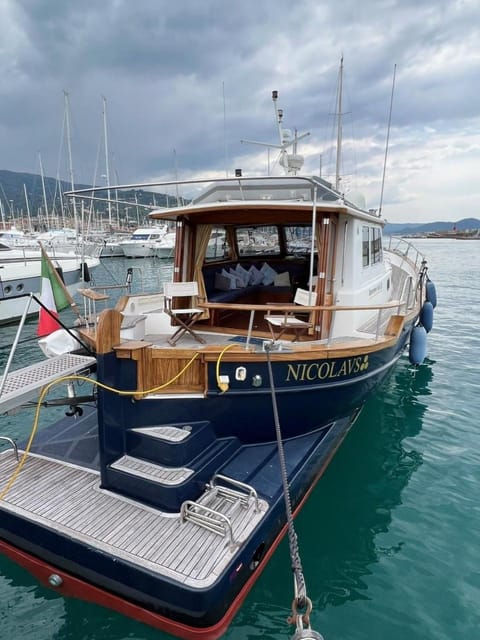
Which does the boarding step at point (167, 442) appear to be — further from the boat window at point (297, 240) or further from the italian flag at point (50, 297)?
the boat window at point (297, 240)

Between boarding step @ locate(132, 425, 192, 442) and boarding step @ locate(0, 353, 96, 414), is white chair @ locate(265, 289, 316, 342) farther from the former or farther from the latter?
boarding step @ locate(0, 353, 96, 414)

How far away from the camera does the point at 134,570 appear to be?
3.02 meters

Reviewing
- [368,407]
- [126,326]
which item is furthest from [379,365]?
[126,326]

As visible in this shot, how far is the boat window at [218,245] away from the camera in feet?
22.8

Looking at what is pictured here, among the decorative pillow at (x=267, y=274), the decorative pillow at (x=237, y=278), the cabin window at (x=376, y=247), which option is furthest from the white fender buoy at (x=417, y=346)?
the decorative pillow at (x=237, y=278)

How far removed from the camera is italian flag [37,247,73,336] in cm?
470

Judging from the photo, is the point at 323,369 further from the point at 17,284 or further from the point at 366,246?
the point at 17,284

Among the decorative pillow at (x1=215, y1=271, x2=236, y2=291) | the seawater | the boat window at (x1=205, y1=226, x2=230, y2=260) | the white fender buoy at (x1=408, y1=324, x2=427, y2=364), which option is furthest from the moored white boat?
the white fender buoy at (x1=408, y1=324, x2=427, y2=364)

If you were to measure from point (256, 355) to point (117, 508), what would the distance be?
1936 millimetres

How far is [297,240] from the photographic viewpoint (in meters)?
7.76

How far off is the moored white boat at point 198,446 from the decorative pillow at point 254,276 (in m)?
1.73

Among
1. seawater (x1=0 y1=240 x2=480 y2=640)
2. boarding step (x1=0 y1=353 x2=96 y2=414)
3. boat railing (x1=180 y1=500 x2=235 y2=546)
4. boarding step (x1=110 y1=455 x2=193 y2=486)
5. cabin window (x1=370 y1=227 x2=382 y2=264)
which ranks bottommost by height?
seawater (x1=0 y1=240 x2=480 y2=640)

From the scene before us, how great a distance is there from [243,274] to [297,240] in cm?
127

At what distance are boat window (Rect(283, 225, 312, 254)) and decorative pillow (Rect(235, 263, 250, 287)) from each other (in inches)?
41.4
